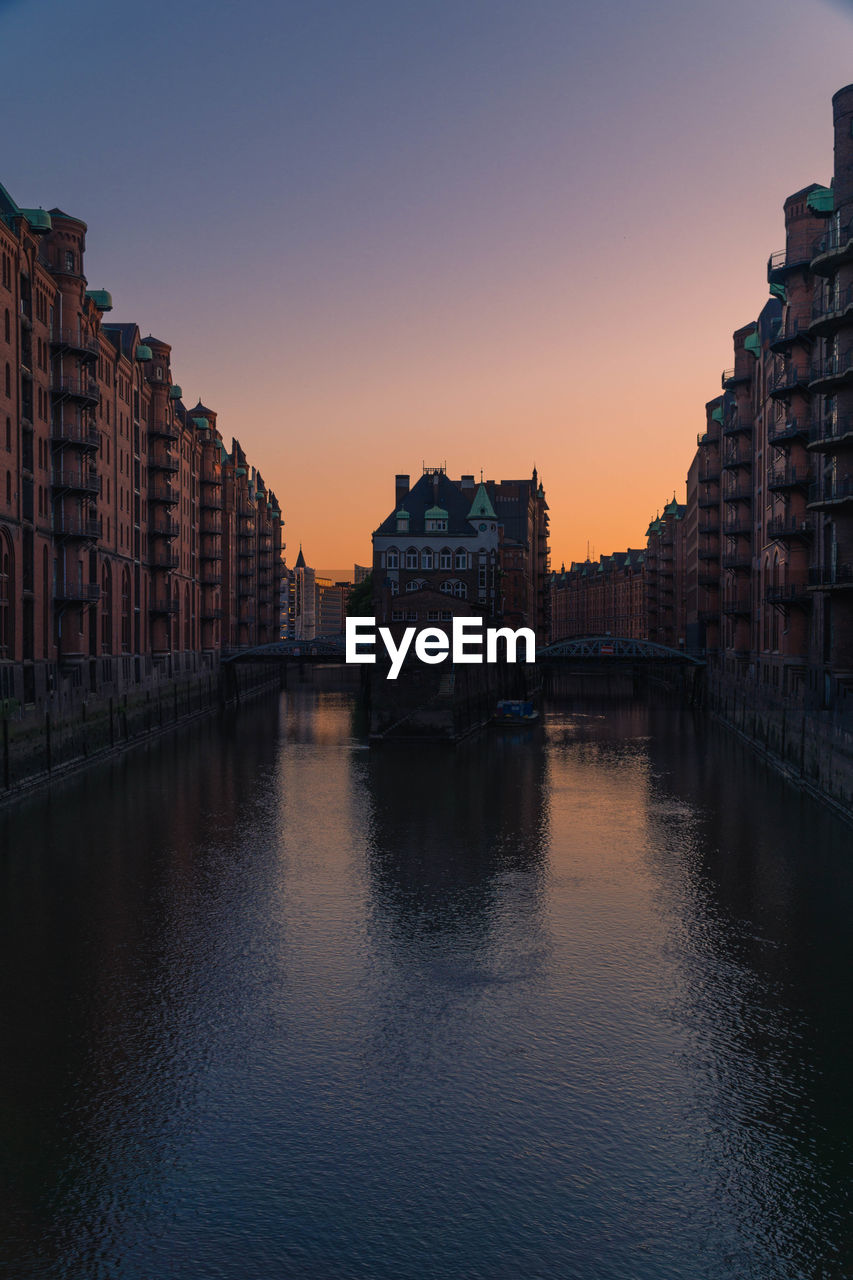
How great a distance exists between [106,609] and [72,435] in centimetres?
1551

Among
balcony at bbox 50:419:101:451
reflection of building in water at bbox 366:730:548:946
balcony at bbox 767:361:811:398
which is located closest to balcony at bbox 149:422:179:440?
balcony at bbox 50:419:101:451

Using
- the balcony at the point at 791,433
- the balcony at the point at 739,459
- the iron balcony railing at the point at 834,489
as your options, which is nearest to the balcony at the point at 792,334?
the balcony at the point at 791,433

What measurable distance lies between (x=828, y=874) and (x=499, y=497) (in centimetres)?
10950

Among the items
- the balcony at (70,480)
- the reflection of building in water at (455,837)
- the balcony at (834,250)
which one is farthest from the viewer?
the balcony at (70,480)

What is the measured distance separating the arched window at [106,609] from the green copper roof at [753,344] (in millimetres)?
48814

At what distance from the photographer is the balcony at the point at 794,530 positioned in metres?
57.0

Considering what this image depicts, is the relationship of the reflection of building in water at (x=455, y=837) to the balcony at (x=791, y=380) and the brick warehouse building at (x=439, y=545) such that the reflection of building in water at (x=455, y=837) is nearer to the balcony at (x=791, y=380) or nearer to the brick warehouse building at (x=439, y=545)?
the balcony at (x=791, y=380)

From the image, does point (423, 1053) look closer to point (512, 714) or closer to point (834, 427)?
point (834, 427)

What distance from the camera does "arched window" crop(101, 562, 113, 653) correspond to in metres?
69.8

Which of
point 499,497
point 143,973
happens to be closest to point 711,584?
point 499,497

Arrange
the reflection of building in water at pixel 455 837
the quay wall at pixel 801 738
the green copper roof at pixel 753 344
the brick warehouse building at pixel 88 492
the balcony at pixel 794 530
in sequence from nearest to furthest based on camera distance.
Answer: the reflection of building in water at pixel 455 837
the quay wall at pixel 801 738
the brick warehouse building at pixel 88 492
the balcony at pixel 794 530
the green copper roof at pixel 753 344

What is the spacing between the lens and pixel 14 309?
51.2 metres

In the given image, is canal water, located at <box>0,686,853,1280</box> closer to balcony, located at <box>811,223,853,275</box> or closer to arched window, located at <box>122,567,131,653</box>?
balcony, located at <box>811,223,853,275</box>

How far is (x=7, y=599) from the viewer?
50594 millimetres
